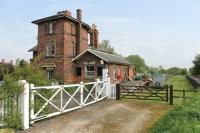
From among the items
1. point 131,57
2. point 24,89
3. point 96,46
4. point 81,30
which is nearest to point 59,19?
point 81,30

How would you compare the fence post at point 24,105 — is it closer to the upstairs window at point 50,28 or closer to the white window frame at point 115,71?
the upstairs window at point 50,28

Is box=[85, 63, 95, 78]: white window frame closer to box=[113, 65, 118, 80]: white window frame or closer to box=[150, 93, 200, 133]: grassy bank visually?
box=[113, 65, 118, 80]: white window frame

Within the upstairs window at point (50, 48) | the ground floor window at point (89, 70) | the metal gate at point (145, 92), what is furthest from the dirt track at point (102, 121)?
the upstairs window at point (50, 48)

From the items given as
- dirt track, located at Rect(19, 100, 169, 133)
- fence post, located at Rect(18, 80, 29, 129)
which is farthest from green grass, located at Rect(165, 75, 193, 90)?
fence post, located at Rect(18, 80, 29, 129)

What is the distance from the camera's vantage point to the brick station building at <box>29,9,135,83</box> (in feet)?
95.8

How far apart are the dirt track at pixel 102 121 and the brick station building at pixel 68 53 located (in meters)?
15.4

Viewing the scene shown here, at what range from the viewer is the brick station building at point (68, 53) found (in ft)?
95.8

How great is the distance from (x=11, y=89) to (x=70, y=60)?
21452mm

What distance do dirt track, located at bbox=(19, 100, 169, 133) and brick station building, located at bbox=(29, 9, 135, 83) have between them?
1542 centimetres

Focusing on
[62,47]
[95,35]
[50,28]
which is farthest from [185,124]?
[95,35]

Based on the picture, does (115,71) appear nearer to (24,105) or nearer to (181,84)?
(181,84)

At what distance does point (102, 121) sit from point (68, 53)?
20262 millimetres

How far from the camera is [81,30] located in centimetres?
3203

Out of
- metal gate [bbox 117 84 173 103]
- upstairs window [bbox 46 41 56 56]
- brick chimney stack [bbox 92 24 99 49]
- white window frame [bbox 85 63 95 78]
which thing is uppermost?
brick chimney stack [bbox 92 24 99 49]
